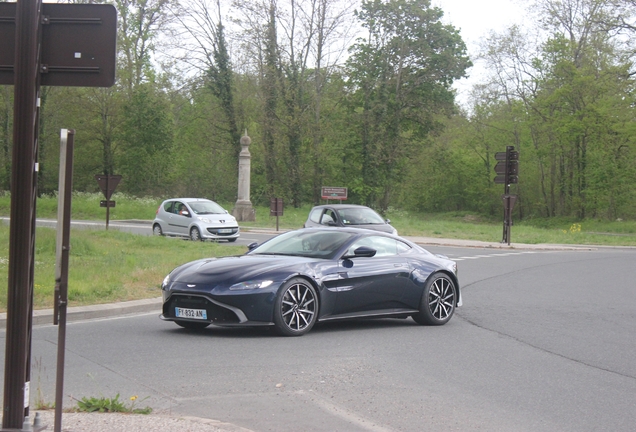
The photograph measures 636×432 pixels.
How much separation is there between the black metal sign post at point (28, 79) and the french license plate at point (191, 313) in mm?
4896

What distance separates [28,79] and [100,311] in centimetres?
726

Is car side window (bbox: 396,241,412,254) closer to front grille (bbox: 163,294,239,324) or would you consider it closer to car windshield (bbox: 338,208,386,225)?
front grille (bbox: 163,294,239,324)

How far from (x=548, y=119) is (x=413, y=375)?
61.0 m

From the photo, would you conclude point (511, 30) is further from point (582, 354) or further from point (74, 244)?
point (582, 354)

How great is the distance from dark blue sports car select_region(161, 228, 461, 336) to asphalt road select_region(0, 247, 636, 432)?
30 cm

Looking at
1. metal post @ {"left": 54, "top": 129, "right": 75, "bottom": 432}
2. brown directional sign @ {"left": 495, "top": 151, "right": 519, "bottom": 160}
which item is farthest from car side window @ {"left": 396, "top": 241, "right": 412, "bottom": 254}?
brown directional sign @ {"left": 495, "top": 151, "right": 519, "bottom": 160}

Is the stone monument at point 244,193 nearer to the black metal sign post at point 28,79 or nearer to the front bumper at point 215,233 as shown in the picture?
the front bumper at point 215,233

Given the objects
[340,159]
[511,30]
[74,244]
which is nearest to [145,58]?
[340,159]

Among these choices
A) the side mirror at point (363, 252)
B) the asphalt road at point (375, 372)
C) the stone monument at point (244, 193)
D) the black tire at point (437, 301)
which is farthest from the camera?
the stone monument at point (244, 193)

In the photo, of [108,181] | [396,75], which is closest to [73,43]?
[108,181]

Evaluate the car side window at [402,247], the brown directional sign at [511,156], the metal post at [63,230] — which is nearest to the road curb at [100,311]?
the car side window at [402,247]

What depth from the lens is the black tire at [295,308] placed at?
9477 mm

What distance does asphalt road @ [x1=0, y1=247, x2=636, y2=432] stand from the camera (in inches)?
246

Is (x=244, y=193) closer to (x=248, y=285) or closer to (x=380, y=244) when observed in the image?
(x=380, y=244)
